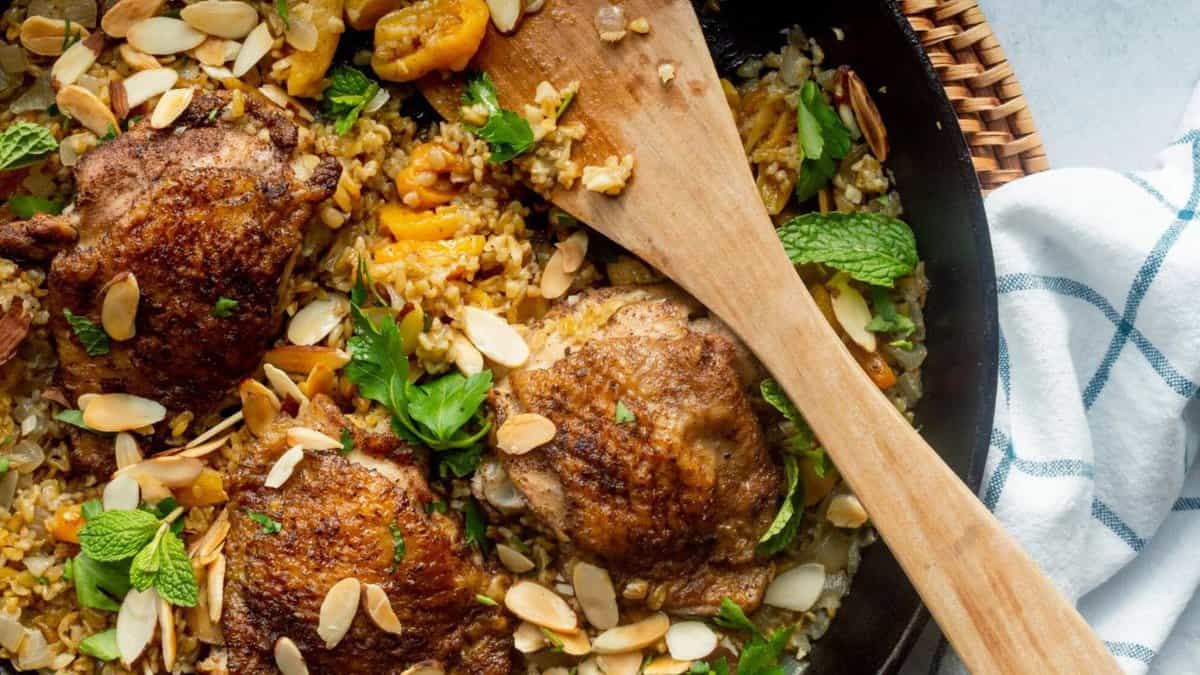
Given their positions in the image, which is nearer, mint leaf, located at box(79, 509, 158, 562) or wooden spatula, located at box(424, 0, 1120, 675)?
wooden spatula, located at box(424, 0, 1120, 675)

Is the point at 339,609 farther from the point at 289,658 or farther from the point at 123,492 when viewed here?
the point at 123,492

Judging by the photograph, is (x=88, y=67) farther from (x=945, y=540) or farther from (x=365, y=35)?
(x=945, y=540)

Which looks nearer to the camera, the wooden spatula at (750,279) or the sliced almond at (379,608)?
the wooden spatula at (750,279)

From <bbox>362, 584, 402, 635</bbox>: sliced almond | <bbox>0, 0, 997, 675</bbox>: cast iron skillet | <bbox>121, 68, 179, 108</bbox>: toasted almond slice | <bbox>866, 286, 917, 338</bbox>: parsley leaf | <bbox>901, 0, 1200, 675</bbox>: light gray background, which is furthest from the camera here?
<bbox>901, 0, 1200, 675</bbox>: light gray background

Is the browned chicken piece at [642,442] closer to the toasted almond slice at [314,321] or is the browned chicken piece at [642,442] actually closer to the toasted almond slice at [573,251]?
the toasted almond slice at [573,251]

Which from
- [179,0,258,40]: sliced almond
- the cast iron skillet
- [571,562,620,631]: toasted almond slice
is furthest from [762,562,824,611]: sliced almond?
[179,0,258,40]: sliced almond

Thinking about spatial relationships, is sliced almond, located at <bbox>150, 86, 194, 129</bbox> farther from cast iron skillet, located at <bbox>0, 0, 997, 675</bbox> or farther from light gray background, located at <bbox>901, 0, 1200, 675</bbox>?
light gray background, located at <bbox>901, 0, 1200, 675</bbox>

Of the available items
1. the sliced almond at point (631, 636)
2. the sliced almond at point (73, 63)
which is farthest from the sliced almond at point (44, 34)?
the sliced almond at point (631, 636)
